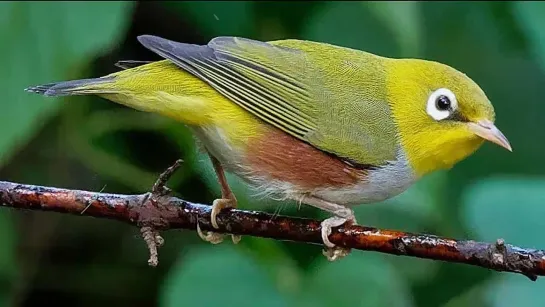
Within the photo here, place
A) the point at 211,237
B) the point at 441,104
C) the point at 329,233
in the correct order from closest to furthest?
the point at 329,233 → the point at 211,237 → the point at 441,104

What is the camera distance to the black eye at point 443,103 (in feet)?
9.47

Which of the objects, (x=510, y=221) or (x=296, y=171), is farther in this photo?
(x=510, y=221)

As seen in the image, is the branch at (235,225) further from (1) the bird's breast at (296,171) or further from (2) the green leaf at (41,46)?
(2) the green leaf at (41,46)

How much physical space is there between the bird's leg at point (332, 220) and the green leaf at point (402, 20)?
1.01 m

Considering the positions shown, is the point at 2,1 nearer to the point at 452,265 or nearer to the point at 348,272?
the point at 348,272

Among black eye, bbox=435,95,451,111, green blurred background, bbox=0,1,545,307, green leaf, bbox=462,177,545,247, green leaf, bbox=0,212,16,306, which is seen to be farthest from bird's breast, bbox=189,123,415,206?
green leaf, bbox=0,212,16,306

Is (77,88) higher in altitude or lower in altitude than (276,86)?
lower

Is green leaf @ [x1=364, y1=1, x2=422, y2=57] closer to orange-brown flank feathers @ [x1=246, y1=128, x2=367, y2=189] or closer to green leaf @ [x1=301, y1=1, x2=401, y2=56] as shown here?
green leaf @ [x1=301, y1=1, x2=401, y2=56]

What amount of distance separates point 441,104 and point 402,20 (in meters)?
0.73

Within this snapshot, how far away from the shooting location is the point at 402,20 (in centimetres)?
356

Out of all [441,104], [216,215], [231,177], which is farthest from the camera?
[231,177]

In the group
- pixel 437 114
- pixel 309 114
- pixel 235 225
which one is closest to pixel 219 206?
pixel 235 225

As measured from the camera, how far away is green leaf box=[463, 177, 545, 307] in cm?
317

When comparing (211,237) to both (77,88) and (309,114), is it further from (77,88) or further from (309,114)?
(77,88)
